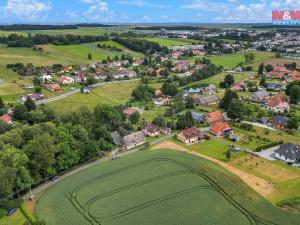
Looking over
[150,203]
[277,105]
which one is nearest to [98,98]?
[277,105]

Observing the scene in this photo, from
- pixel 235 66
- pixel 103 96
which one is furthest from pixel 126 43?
pixel 103 96

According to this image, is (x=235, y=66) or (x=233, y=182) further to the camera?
(x=235, y=66)

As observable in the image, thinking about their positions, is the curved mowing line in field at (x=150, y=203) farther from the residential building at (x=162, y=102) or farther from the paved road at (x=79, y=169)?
the residential building at (x=162, y=102)

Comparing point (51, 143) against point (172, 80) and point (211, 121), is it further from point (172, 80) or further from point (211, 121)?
point (172, 80)

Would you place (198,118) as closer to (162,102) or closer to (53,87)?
(162,102)

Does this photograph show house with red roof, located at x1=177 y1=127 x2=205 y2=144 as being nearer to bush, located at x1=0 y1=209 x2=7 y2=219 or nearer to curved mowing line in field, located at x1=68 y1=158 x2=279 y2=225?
curved mowing line in field, located at x1=68 y1=158 x2=279 y2=225

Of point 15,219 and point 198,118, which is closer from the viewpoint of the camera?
point 15,219
